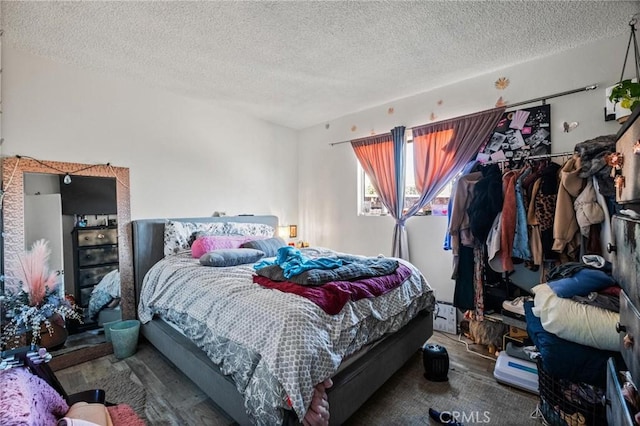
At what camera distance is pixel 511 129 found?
2.71 meters

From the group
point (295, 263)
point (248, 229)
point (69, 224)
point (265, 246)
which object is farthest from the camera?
point (248, 229)

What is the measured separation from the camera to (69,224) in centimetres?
250

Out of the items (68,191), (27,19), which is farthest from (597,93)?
(68,191)

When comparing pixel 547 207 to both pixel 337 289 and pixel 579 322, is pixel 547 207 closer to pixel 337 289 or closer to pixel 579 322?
pixel 579 322

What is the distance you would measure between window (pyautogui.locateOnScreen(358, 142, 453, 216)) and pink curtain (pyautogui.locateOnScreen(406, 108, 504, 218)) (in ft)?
0.37

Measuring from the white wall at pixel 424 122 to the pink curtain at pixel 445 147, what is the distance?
0.45 feet

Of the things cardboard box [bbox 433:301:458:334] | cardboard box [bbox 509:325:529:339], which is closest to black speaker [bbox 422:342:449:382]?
cardboard box [bbox 509:325:529:339]

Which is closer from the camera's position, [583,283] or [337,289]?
[583,283]

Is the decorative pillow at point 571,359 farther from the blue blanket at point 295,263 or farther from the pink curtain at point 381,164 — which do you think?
the pink curtain at point 381,164

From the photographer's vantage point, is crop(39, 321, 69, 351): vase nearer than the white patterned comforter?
No

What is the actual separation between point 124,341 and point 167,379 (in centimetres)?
68

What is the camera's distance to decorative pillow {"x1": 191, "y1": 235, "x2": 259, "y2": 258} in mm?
2742

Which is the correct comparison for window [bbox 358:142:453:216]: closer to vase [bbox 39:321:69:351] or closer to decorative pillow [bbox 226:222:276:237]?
decorative pillow [bbox 226:222:276:237]

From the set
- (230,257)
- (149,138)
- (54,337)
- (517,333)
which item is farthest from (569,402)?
(149,138)
